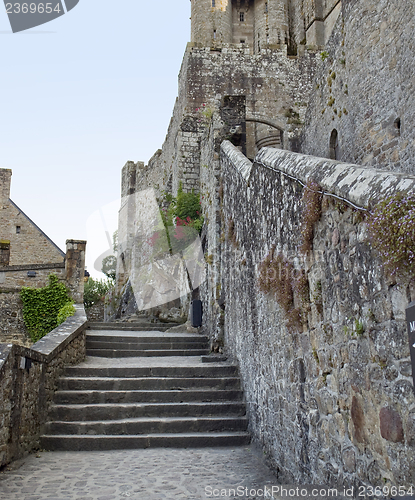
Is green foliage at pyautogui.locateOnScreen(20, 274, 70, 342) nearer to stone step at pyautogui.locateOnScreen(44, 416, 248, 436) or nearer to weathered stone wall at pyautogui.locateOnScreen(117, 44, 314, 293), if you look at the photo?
stone step at pyautogui.locateOnScreen(44, 416, 248, 436)

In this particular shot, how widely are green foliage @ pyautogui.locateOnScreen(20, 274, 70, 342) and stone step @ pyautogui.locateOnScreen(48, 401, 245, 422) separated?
17.9 feet

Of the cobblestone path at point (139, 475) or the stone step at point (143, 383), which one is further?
the stone step at point (143, 383)

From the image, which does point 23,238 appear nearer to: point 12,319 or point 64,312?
point 12,319

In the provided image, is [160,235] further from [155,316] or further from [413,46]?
[413,46]

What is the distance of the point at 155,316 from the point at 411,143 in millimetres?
7581

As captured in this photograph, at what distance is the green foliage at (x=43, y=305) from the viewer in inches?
427

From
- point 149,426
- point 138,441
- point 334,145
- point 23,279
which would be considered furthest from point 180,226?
point 138,441

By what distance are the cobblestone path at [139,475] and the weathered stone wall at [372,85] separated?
5.59 metres

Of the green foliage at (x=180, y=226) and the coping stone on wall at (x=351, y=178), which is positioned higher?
the green foliage at (x=180, y=226)

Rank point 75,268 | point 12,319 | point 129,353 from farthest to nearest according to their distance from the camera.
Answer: point 75,268
point 12,319
point 129,353

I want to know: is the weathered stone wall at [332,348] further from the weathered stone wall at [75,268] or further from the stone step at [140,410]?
the weathered stone wall at [75,268]

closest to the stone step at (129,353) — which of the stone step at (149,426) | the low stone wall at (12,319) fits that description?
the stone step at (149,426)

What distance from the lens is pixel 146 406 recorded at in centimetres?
592

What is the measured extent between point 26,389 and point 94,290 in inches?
1018
